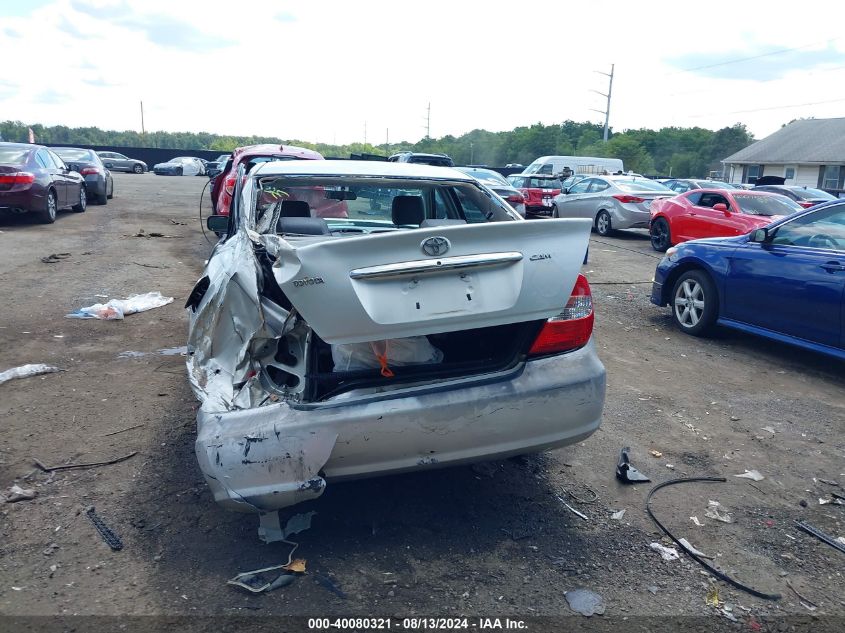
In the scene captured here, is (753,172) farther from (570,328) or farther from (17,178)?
(570,328)

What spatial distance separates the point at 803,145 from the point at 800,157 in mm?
2243

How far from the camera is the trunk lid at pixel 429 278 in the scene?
9.28ft

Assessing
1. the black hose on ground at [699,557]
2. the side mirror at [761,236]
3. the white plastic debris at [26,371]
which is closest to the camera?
the black hose on ground at [699,557]

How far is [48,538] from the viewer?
320cm

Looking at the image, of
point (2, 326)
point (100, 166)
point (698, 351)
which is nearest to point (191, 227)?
point (100, 166)

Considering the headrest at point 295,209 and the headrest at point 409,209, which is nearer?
the headrest at point 295,209

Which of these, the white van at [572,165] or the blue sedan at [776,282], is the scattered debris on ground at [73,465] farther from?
the white van at [572,165]

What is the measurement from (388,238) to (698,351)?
15.9 feet

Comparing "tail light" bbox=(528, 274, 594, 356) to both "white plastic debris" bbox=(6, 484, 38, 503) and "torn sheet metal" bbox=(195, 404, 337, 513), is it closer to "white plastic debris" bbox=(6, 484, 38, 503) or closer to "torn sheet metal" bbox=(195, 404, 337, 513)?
"torn sheet metal" bbox=(195, 404, 337, 513)

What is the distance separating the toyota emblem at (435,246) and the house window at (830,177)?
48284 millimetres

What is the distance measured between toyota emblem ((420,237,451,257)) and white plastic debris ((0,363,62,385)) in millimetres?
3829

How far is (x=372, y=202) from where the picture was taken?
4879 millimetres

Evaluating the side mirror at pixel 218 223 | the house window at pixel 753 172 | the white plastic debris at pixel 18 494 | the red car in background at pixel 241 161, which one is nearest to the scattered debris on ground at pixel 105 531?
the white plastic debris at pixel 18 494

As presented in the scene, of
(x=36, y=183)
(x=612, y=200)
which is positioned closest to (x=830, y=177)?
(x=612, y=200)
